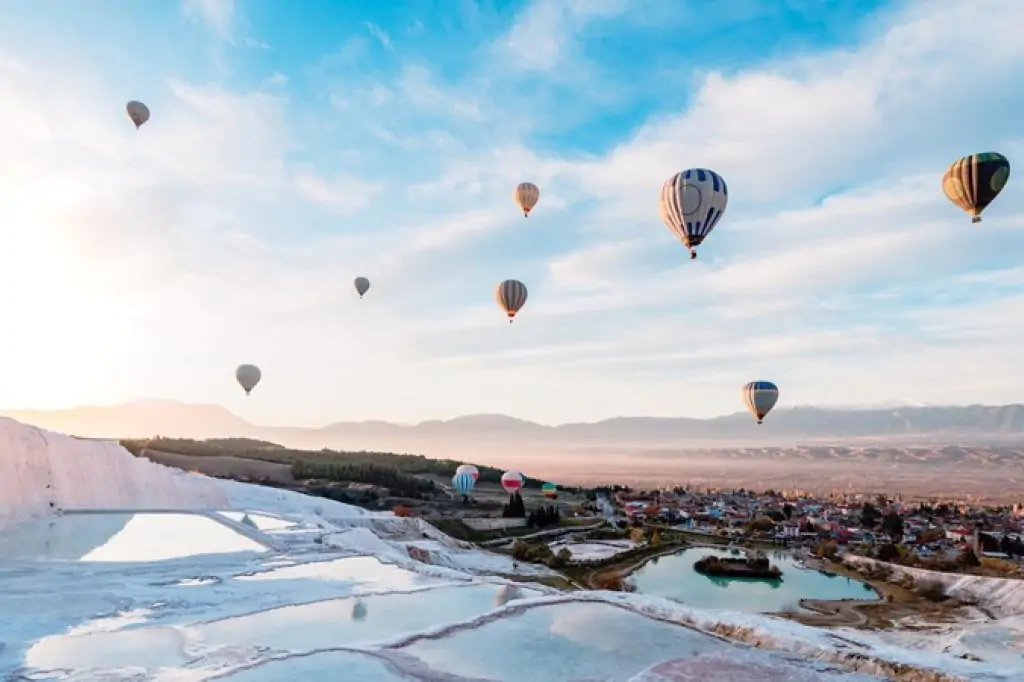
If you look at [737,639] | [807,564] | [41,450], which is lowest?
[807,564]

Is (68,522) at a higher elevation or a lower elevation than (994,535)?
higher

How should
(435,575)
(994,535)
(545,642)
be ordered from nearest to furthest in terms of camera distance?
(545,642) → (435,575) → (994,535)

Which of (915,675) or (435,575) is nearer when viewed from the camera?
(915,675)

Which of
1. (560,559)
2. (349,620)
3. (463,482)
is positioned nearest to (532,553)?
(560,559)

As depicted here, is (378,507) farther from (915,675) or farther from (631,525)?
(915,675)

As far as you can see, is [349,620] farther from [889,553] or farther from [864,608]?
[889,553]

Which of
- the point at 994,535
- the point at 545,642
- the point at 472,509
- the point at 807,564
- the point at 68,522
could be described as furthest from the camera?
the point at 472,509

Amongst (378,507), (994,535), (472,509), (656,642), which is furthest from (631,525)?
(656,642)

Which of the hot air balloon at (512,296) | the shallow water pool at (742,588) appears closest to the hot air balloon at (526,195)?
the hot air balloon at (512,296)
